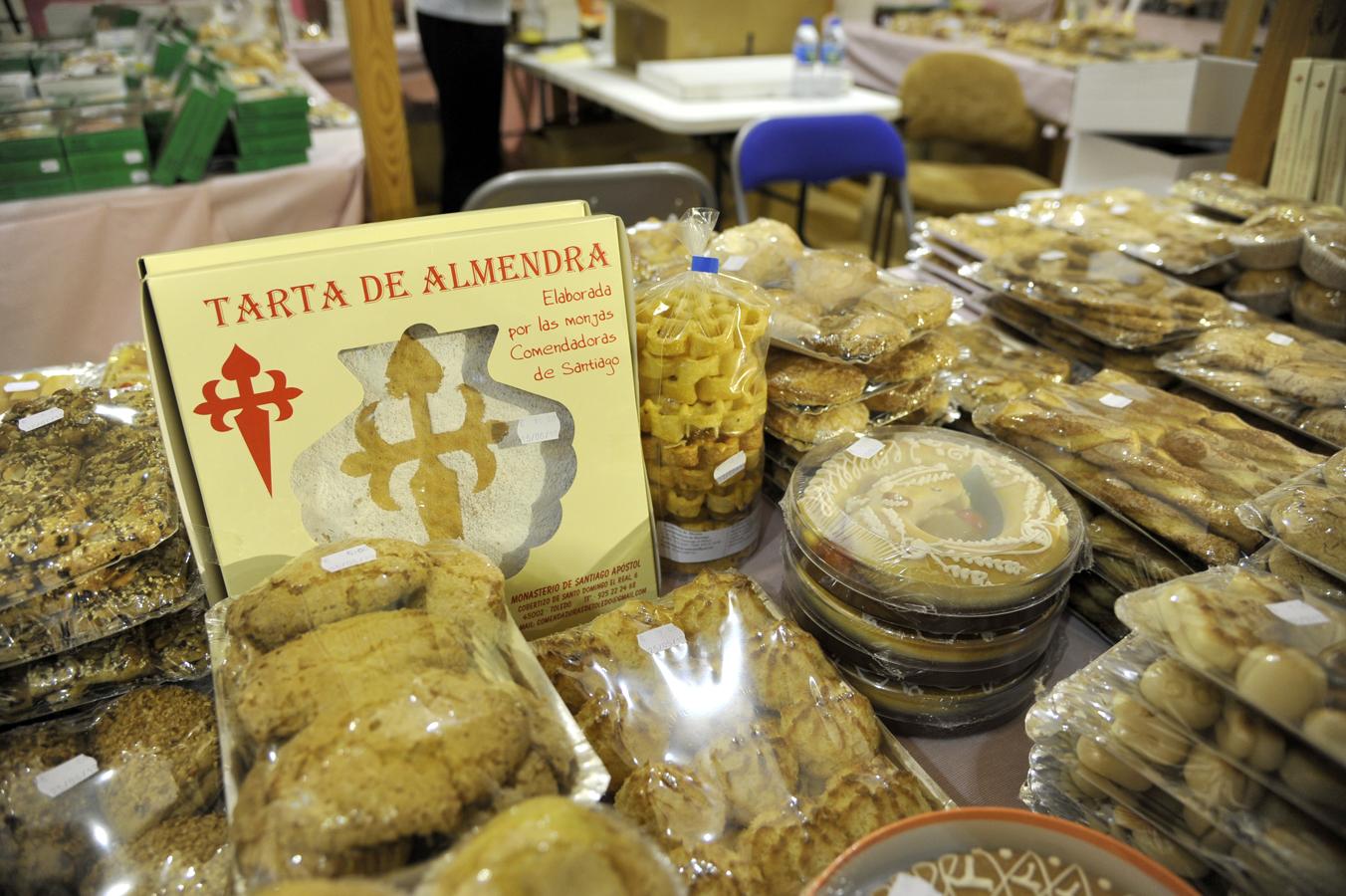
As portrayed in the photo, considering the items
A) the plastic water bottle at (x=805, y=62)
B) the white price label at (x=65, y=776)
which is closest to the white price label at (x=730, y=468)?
the white price label at (x=65, y=776)

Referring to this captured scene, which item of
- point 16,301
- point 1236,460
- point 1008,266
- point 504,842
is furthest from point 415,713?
point 16,301

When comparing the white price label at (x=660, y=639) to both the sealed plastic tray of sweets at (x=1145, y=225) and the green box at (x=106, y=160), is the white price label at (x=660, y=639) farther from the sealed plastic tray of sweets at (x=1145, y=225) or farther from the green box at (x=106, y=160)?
the green box at (x=106, y=160)

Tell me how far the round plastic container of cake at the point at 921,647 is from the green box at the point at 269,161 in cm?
245

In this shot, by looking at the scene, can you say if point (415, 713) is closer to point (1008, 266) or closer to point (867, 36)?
point (1008, 266)

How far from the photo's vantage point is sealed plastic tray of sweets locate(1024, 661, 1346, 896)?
2.20 ft

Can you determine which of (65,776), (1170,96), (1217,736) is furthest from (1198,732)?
(1170,96)

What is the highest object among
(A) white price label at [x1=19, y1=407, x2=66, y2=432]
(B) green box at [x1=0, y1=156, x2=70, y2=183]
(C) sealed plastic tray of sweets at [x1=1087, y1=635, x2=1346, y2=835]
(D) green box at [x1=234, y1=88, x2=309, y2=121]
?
(D) green box at [x1=234, y1=88, x2=309, y2=121]

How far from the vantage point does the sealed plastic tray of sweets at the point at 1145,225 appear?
1729 mm

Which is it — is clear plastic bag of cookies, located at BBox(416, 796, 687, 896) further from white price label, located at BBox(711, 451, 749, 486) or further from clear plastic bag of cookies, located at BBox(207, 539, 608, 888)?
white price label, located at BBox(711, 451, 749, 486)

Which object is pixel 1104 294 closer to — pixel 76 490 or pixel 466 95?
pixel 76 490

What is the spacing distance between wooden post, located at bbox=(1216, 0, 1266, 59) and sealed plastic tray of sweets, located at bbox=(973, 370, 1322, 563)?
234cm

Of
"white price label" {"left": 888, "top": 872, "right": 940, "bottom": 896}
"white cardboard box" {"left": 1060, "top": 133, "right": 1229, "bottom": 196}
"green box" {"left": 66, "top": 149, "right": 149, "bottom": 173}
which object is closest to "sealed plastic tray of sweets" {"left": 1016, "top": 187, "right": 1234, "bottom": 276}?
"white cardboard box" {"left": 1060, "top": 133, "right": 1229, "bottom": 196}

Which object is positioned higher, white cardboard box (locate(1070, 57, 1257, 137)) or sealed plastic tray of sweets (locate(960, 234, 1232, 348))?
white cardboard box (locate(1070, 57, 1257, 137))

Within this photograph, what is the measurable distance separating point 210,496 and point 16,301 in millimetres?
2032
